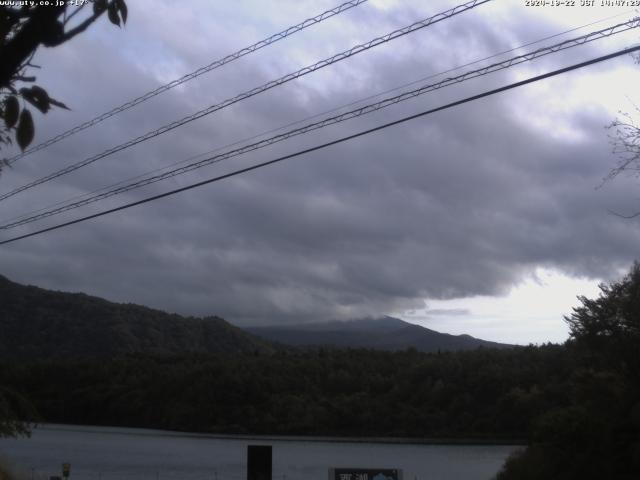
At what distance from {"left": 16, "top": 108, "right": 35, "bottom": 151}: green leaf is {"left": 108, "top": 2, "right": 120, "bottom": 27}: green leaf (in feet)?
2.62

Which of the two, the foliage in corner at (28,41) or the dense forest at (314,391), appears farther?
the dense forest at (314,391)

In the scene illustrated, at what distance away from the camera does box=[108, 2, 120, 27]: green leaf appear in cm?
432

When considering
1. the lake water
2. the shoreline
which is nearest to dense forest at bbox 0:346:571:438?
the shoreline

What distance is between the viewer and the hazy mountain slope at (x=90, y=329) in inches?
3078

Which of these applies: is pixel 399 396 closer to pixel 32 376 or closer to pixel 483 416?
pixel 483 416

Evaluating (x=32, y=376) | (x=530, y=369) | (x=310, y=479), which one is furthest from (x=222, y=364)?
(x=310, y=479)

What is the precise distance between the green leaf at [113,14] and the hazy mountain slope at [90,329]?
75.1 meters

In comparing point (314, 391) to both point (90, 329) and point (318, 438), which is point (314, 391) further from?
point (90, 329)

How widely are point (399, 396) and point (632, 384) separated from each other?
3031 centimetres

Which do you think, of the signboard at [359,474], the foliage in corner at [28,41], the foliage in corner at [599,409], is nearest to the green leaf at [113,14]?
the foliage in corner at [28,41]

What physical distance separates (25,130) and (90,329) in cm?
8880

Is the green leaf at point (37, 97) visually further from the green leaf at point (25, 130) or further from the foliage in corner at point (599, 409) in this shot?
the foliage in corner at point (599, 409)

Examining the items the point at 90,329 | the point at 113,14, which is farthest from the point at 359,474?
the point at 90,329

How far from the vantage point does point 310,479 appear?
101 ft
